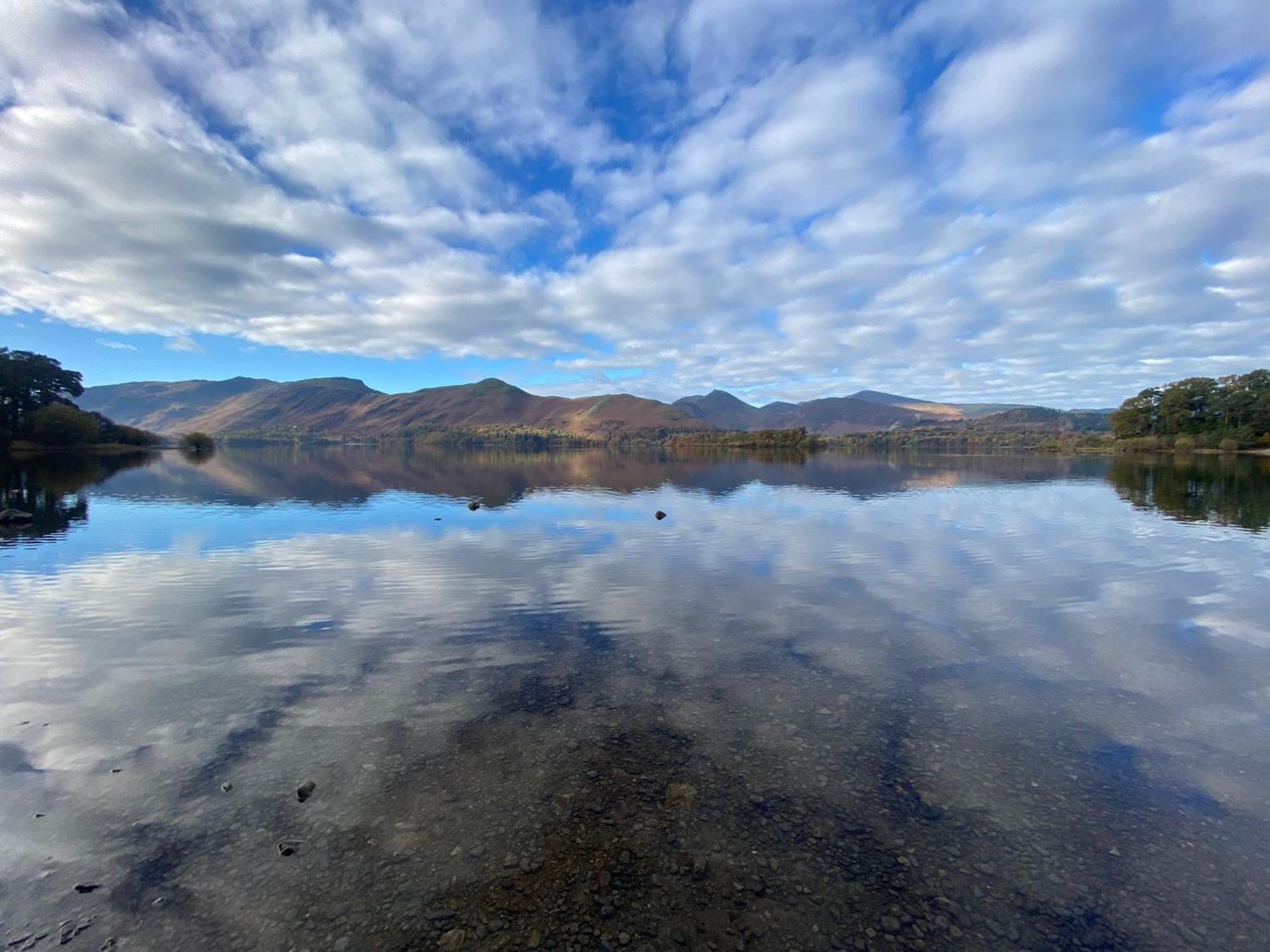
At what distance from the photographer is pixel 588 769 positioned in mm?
9883

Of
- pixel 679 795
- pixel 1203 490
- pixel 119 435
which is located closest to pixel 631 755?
pixel 679 795

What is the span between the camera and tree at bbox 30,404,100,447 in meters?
115

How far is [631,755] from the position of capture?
33.9 ft

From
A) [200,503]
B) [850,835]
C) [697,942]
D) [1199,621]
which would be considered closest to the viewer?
[697,942]

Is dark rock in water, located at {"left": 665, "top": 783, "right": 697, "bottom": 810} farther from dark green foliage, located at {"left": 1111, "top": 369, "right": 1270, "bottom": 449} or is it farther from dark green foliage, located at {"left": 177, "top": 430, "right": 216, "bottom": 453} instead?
dark green foliage, located at {"left": 177, "top": 430, "right": 216, "bottom": 453}

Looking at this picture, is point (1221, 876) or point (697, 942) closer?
point (697, 942)

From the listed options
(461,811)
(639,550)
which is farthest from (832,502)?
(461,811)

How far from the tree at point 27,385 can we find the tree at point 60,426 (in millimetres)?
3003

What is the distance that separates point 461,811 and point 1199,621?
77.1 feet

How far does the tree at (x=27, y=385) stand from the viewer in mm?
114750

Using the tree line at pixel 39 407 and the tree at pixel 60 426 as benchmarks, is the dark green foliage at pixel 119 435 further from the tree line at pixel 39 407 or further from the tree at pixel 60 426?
the tree at pixel 60 426

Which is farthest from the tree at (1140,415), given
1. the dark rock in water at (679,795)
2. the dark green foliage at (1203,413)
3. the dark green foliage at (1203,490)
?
the dark rock in water at (679,795)

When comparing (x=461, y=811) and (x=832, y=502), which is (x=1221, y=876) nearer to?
(x=461, y=811)

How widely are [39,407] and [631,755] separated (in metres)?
173
